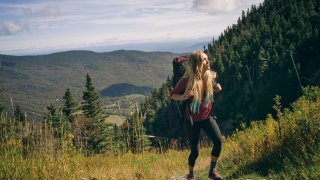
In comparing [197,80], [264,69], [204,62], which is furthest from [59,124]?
[264,69]

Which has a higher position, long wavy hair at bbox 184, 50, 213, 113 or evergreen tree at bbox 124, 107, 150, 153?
long wavy hair at bbox 184, 50, 213, 113

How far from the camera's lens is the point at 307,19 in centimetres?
10600

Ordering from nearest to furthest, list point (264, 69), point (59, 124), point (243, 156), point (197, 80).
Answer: point (197, 80), point (243, 156), point (59, 124), point (264, 69)

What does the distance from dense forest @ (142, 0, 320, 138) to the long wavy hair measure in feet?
195

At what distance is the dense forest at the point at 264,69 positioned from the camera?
73269 mm

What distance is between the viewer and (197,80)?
627cm

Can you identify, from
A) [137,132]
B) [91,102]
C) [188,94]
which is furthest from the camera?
[91,102]

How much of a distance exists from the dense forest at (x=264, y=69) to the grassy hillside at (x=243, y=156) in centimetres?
5796

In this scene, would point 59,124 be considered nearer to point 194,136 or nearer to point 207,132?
point 194,136

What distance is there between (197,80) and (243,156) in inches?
106

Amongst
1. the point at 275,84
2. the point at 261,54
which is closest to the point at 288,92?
the point at 275,84

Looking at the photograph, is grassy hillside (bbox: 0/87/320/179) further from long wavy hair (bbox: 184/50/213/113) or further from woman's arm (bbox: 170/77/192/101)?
woman's arm (bbox: 170/77/192/101)

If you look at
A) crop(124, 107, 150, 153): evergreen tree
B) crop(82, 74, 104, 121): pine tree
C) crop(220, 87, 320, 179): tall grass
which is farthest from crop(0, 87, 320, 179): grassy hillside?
crop(82, 74, 104, 121): pine tree

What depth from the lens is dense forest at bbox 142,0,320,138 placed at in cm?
7327
